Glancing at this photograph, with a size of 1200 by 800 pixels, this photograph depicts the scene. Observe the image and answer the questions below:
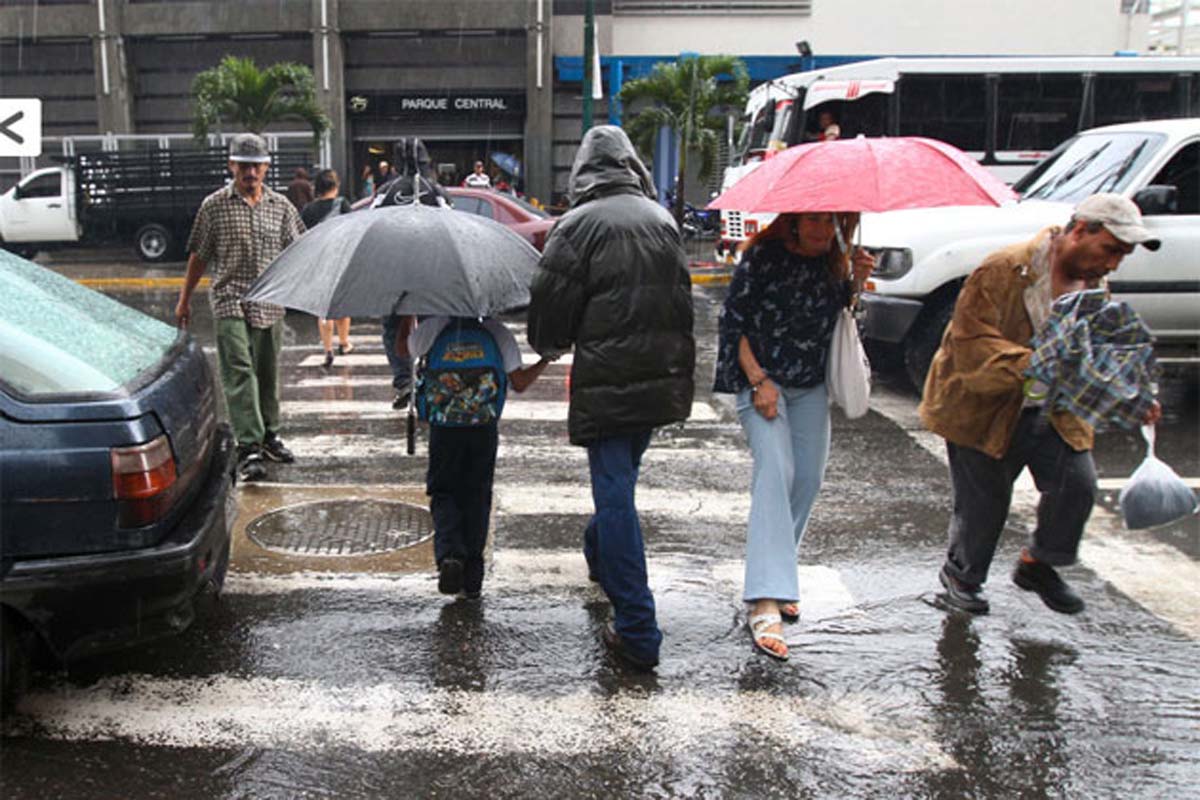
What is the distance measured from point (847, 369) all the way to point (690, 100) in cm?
1877

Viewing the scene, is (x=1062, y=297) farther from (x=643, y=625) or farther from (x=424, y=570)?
(x=424, y=570)

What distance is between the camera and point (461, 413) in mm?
4238

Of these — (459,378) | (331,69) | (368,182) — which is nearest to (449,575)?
(459,378)

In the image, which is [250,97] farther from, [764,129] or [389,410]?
[389,410]

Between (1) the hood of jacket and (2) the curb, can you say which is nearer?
(1) the hood of jacket

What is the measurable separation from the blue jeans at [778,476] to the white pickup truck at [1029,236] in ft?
13.8

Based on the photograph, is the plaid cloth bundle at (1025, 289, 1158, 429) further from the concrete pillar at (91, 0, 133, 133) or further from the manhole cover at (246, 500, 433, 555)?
the concrete pillar at (91, 0, 133, 133)

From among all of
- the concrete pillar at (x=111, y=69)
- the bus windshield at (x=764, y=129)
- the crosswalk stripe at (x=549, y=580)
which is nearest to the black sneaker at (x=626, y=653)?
the crosswalk stripe at (x=549, y=580)

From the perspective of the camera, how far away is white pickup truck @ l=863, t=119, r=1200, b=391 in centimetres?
815

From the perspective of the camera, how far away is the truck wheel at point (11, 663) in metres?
3.37

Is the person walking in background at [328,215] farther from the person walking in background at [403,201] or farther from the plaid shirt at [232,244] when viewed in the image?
the plaid shirt at [232,244]

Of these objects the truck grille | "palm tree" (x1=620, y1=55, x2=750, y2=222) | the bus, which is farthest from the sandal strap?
"palm tree" (x1=620, y1=55, x2=750, y2=222)

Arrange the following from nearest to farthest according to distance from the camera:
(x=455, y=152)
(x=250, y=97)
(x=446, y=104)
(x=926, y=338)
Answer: (x=926, y=338) < (x=250, y=97) < (x=446, y=104) < (x=455, y=152)

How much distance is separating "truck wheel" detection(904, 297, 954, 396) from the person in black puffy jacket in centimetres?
481
